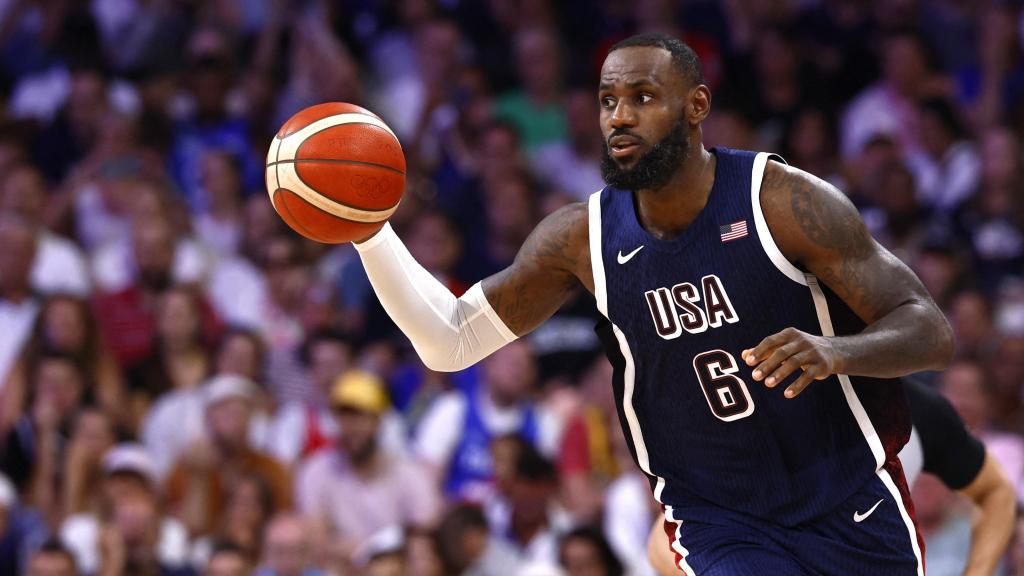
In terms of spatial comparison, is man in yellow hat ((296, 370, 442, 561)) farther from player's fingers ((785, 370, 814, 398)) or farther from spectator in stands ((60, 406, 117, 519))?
player's fingers ((785, 370, 814, 398))

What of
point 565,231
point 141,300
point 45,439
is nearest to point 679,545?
point 565,231

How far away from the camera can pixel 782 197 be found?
405cm

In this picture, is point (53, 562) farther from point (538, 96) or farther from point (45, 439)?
point (538, 96)

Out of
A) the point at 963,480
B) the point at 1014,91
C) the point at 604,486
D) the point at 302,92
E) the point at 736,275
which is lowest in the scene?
the point at 963,480

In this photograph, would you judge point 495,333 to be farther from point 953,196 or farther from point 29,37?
point 29,37

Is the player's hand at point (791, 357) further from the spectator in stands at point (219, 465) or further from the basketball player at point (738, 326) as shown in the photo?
the spectator in stands at point (219, 465)

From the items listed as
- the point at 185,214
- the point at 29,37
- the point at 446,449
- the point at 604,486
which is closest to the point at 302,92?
the point at 185,214

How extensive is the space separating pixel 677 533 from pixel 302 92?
23.0 ft

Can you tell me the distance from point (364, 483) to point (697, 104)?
4.25 metres

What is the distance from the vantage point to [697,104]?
421 cm

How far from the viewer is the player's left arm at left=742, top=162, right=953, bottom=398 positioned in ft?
12.5

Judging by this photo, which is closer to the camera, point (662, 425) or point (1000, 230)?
point (662, 425)

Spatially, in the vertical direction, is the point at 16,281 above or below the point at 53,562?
above

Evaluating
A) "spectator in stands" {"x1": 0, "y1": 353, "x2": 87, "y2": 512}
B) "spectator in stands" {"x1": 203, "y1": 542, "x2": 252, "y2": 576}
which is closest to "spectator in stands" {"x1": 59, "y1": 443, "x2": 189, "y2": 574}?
"spectator in stands" {"x1": 0, "y1": 353, "x2": 87, "y2": 512}
